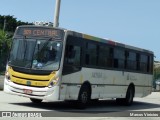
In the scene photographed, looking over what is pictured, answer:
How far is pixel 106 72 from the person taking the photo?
1983cm

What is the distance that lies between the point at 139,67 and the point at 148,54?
5.08 ft

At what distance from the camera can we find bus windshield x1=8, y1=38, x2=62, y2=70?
1636 centimetres

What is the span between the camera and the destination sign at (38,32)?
16750 mm

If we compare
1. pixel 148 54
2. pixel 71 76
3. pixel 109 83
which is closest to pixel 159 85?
pixel 148 54

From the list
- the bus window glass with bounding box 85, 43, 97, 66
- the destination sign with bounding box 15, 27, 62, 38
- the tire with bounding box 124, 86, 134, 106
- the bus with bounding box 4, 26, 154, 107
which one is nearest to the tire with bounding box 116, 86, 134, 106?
the tire with bounding box 124, 86, 134, 106

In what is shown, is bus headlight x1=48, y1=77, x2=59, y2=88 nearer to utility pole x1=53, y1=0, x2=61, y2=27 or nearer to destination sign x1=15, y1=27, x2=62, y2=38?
destination sign x1=15, y1=27, x2=62, y2=38

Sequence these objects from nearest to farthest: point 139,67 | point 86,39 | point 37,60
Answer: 1. point 37,60
2. point 86,39
3. point 139,67

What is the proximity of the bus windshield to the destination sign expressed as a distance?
0.24 meters

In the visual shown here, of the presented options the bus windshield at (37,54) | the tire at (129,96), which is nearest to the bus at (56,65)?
the bus windshield at (37,54)

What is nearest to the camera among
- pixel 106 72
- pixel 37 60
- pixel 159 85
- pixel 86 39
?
pixel 37 60

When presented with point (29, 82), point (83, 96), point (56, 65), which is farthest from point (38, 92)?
point (83, 96)

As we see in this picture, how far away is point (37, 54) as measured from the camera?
16.6 metres

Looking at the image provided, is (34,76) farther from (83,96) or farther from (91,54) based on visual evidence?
(91,54)

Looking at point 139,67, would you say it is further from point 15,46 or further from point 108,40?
point 15,46
